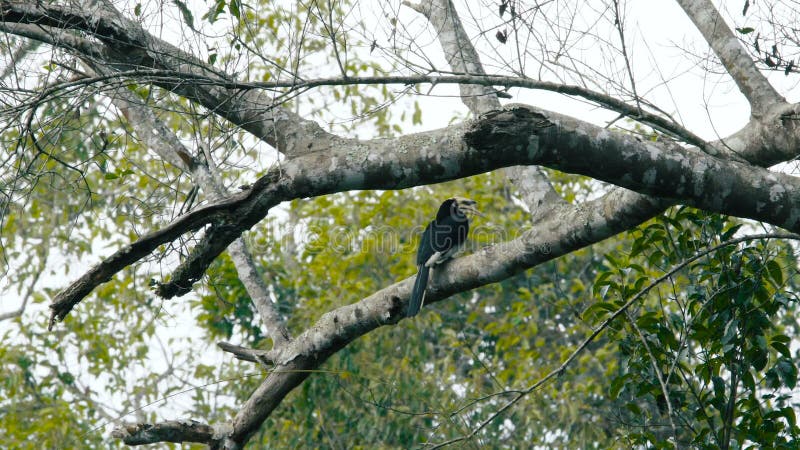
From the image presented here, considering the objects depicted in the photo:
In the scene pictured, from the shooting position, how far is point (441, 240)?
5.64 metres

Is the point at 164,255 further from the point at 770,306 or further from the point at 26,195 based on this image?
the point at 770,306

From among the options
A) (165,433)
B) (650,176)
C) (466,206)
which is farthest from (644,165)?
(466,206)

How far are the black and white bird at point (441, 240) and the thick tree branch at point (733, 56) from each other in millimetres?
1698

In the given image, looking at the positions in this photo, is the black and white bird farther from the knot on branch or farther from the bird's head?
the knot on branch

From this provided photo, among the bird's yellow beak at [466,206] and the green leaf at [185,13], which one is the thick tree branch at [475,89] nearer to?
the green leaf at [185,13]

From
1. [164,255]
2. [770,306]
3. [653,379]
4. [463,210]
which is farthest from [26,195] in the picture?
[463,210]

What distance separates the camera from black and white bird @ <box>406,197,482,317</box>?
159 inches

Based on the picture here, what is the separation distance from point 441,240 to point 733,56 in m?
2.25

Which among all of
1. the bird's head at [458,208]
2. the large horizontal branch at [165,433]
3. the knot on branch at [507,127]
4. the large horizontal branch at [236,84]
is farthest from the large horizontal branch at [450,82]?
the bird's head at [458,208]

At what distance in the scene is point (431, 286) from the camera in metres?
4.07

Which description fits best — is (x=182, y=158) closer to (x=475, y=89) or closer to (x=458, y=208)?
(x=475, y=89)

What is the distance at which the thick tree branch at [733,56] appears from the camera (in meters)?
3.75

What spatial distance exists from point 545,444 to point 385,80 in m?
5.70

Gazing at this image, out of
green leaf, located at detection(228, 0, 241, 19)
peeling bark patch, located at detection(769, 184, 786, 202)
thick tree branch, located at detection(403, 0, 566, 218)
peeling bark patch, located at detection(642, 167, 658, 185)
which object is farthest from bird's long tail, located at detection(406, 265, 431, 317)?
peeling bark patch, located at detection(769, 184, 786, 202)
